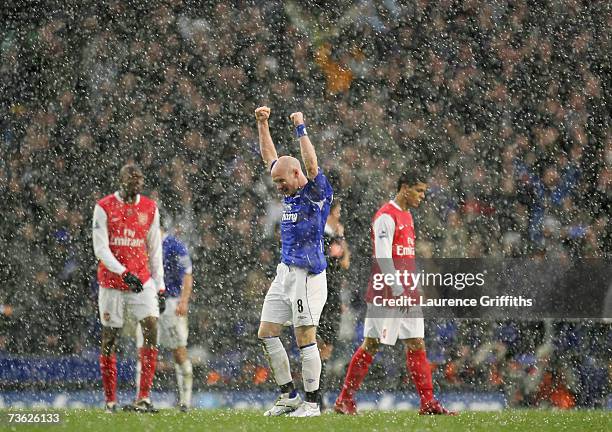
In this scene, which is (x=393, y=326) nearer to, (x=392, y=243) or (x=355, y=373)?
(x=355, y=373)

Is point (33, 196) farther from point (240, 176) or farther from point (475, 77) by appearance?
point (475, 77)

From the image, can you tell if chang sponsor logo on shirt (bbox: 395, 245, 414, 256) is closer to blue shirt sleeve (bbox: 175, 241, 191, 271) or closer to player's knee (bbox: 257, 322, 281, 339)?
player's knee (bbox: 257, 322, 281, 339)

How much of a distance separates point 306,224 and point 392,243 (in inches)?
40.4

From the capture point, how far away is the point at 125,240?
23.3ft

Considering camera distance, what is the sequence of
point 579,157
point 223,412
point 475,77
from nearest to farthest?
point 223,412
point 579,157
point 475,77

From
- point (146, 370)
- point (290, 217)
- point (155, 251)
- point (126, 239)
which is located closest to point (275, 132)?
point (155, 251)

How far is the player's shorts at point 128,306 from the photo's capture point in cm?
703

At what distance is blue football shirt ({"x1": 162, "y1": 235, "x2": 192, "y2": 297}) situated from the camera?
8.65 meters

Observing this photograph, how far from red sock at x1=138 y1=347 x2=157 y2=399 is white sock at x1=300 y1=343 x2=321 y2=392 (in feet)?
3.91

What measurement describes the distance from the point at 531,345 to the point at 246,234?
10.9 ft

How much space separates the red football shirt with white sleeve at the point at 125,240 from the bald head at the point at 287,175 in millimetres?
1260

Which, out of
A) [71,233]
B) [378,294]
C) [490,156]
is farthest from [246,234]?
[378,294]

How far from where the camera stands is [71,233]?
443 inches

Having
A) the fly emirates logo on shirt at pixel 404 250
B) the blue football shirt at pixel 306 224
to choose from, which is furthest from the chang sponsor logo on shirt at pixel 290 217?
the fly emirates logo on shirt at pixel 404 250
